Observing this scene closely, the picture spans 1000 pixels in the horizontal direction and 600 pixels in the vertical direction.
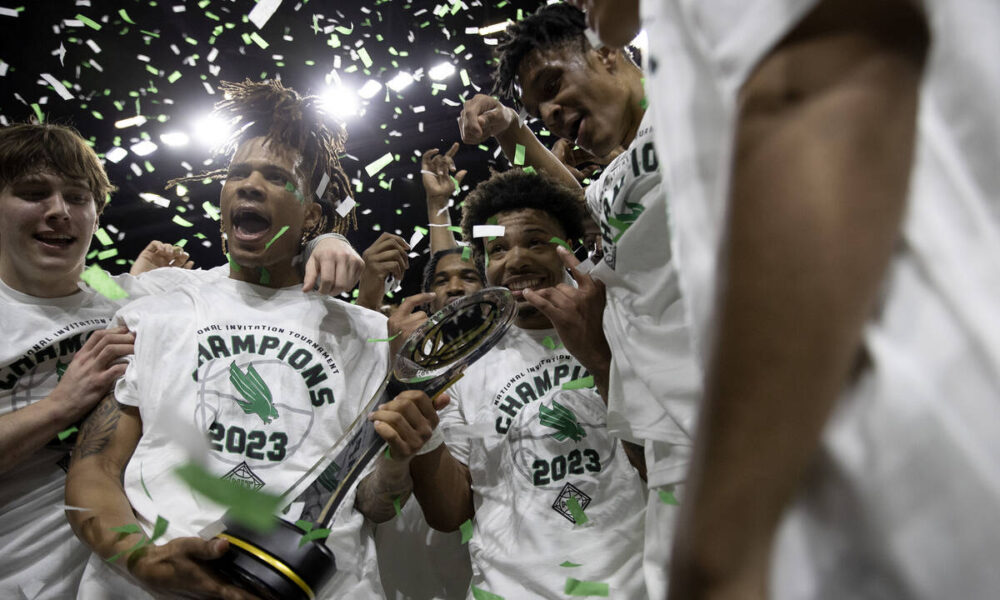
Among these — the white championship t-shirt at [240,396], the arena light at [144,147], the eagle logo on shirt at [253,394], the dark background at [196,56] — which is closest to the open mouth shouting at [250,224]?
the white championship t-shirt at [240,396]

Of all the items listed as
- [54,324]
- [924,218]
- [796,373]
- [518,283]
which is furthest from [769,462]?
[54,324]

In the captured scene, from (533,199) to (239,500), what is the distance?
1432 millimetres

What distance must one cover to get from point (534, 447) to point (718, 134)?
137 centimetres

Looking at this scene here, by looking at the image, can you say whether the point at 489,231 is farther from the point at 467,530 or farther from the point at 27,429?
the point at 27,429

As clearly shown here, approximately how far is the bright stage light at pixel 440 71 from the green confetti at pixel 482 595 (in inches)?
114

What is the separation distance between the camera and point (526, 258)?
219 cm

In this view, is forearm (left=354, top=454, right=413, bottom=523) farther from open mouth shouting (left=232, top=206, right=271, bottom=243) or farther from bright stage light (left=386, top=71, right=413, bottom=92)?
bright stage light (left=386, top=71, right=413, bottom=92)

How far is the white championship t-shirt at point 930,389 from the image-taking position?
1.21 feet

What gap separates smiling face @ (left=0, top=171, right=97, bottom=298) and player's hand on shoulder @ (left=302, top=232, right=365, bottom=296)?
696 mm

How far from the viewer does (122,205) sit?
5172mm

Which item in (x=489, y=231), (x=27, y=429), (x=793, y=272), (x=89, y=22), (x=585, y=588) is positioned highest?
(x=793, y=272)

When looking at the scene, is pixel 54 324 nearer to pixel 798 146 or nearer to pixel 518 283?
pixel 518 283

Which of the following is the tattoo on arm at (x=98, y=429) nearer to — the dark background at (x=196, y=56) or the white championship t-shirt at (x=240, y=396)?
the white championship t-shirt at (x=240, y=396)

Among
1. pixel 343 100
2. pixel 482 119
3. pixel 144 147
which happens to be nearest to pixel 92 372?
pixel 482 119
